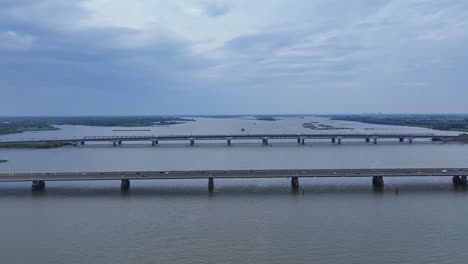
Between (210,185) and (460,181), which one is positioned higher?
(460,181)

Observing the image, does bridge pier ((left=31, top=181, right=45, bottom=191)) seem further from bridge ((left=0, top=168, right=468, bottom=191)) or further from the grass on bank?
the grass on bank

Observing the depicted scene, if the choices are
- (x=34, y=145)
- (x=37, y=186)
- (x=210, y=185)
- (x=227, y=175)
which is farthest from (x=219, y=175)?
(x=34, y=145)

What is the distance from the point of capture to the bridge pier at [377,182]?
86.5 feet

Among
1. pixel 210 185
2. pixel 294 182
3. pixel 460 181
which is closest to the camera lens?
pixel 210 185

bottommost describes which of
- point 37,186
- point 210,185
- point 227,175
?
point 37,186

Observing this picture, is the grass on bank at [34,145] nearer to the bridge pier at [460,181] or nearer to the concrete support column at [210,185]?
the concrete support column at [210,185]

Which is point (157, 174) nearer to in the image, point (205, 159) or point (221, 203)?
point (221, 203)

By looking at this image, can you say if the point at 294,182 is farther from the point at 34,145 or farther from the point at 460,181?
the point at 34,145

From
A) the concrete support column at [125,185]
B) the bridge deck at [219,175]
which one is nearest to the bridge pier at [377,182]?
the bridge deck at [219,175]

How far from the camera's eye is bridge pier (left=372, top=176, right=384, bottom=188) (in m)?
26.4

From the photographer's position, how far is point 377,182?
26.7m

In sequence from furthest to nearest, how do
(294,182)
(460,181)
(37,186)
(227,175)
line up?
1. (227,175)
2. (460,181)
3. (294,182)
4. (37,186)

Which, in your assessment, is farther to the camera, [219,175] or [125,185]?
[219,175]

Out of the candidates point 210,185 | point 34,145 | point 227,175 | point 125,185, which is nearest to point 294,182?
point 227,175
